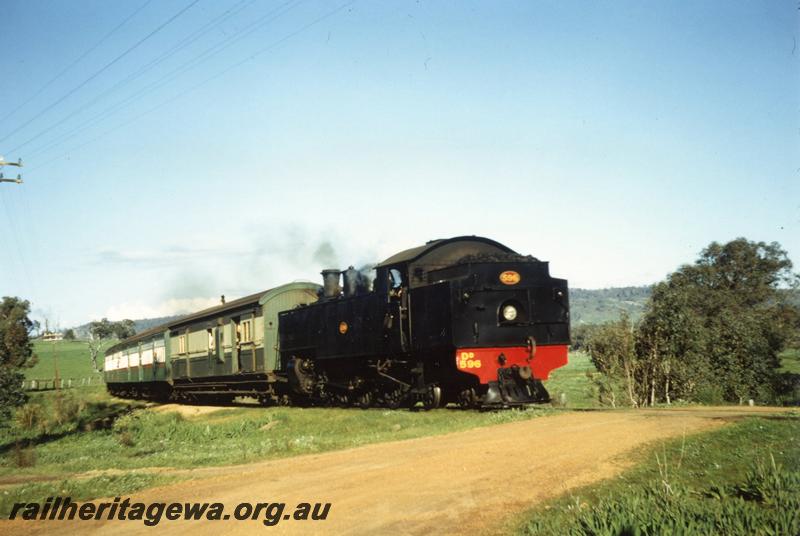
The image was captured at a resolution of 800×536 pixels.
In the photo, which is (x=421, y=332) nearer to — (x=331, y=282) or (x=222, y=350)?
(x=331, y=282)

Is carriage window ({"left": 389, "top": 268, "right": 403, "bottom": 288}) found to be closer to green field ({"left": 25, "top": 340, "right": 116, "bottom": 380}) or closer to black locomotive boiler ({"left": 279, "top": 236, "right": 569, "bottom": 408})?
black locomotive boiler ({"left": 279, "top": 236, "right": 569, "bottom": 408})

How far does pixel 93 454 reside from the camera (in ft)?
58.5

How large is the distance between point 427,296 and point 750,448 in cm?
893

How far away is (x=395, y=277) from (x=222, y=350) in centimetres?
1382

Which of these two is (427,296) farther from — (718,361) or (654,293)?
(718,361)

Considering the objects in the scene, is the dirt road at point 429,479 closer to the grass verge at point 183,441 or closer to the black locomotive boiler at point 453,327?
the grass verge at point 183,441

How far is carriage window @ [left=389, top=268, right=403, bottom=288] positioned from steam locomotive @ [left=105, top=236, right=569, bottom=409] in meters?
0.03

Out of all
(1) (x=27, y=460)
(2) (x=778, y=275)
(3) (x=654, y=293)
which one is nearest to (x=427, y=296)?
(1) (x=27, y=460)

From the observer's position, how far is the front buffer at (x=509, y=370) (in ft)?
52.3

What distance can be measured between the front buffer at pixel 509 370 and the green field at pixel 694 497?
20.7 feet

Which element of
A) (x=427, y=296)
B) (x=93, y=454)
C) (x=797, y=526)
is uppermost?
(x=427, y=296)
